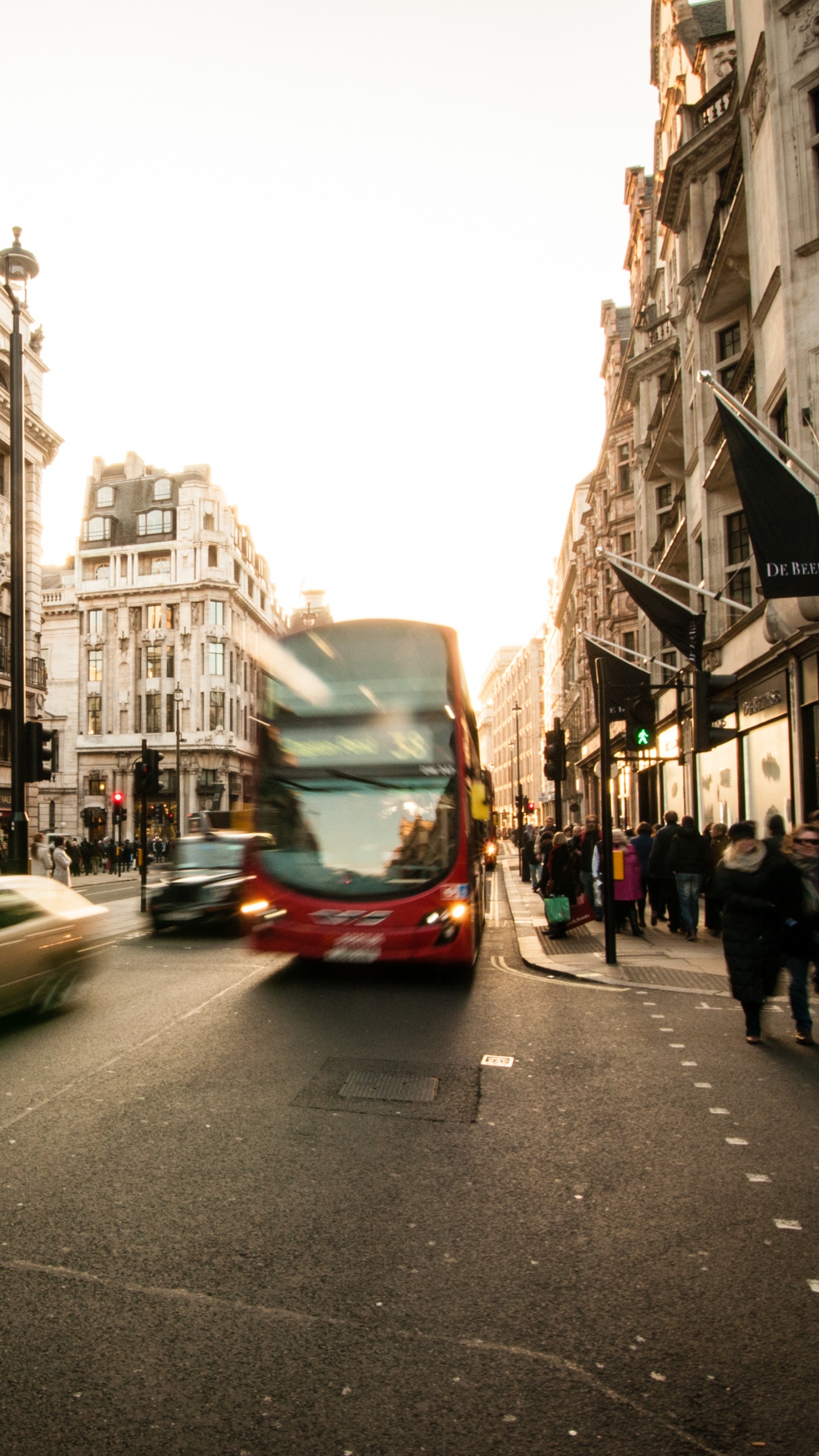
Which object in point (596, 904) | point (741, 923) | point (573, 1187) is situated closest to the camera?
point (573, 1187)

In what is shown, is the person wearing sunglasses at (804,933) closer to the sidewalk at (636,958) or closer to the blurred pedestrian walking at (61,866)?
the sidewalk at (636,958)

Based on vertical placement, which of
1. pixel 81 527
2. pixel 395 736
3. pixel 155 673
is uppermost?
pixel 81 527

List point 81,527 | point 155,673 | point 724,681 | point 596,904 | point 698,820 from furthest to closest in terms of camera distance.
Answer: point 81,527 < point 155,673 < point 698,820 < point 596,904 < point 724,681

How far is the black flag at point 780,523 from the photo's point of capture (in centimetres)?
1141

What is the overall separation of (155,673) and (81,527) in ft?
47.5

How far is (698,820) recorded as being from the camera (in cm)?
2448

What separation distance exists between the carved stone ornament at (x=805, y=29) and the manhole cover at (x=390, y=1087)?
16204mm

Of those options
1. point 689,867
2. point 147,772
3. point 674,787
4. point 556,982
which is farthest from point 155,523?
point 556,982

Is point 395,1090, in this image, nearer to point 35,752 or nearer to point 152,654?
point 35,752

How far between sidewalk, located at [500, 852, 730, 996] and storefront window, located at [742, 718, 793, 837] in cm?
242

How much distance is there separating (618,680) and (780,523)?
27.6 ft

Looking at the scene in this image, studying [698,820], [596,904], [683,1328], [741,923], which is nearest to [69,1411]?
[683,1328]

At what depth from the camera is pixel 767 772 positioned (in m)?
18.1

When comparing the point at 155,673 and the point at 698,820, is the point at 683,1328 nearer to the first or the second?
the point at 698,820
